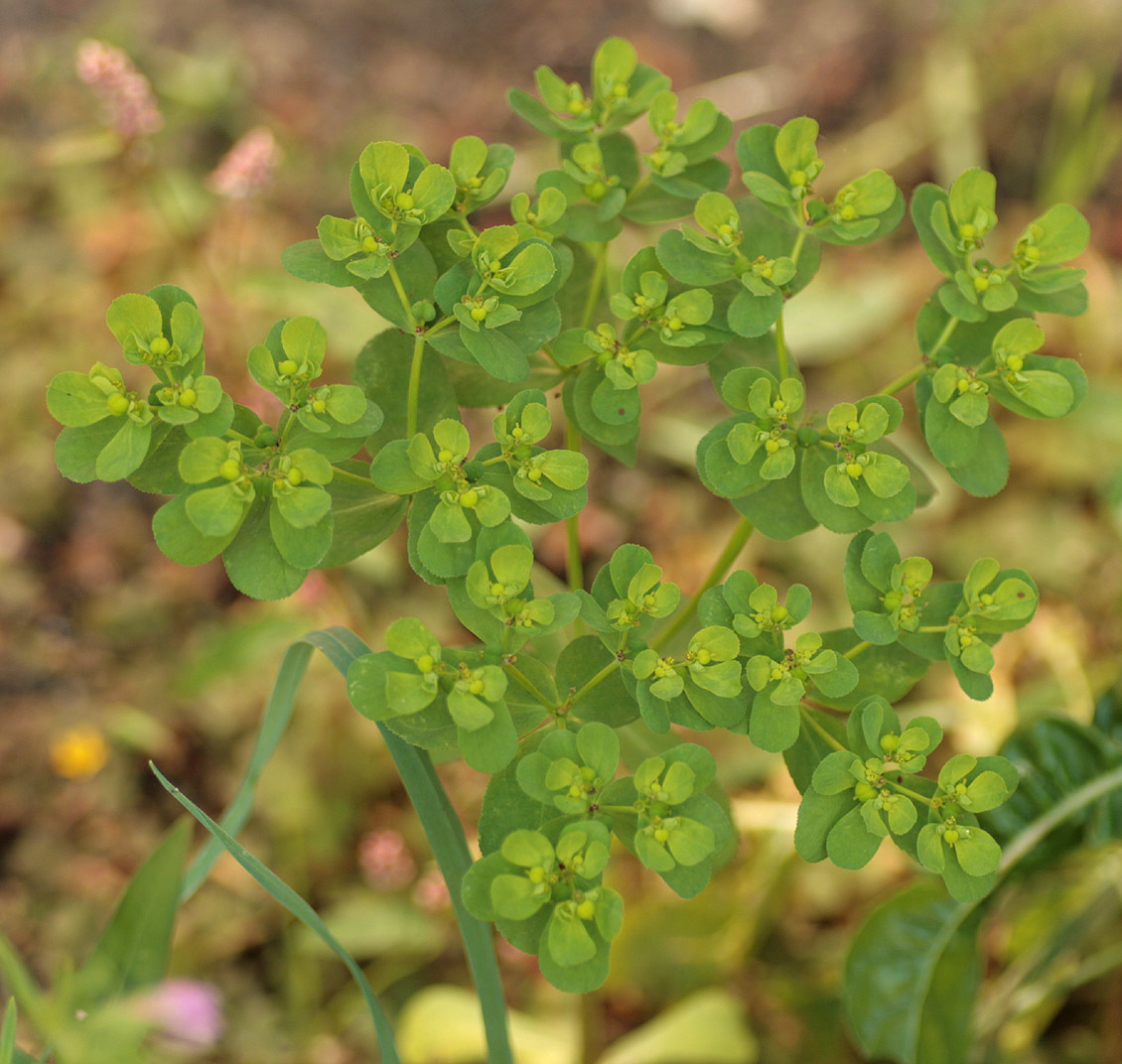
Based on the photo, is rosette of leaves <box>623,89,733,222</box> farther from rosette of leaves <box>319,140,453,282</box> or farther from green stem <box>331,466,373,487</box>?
green stem <box>331,466,373,487</box>

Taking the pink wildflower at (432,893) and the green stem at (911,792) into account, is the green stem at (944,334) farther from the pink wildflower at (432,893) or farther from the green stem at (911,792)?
the pink wildflower at (432,893)

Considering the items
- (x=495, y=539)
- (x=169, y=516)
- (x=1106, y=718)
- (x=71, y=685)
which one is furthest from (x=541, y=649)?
(x=71, y=685)

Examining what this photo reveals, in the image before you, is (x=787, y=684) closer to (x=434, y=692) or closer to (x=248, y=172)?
(x=434, y=692)

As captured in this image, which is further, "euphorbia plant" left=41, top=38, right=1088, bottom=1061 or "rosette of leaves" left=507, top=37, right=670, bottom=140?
"rosette of leaves" left=507, top=37, right=670, bottom=140

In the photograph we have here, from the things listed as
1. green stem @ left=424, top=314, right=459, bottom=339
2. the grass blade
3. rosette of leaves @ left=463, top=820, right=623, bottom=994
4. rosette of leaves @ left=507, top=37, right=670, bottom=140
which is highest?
rosette of leaves @ left=507, top=37, right=670, bottom=140

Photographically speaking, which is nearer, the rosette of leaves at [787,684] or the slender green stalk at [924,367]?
the rosette of leaves at [787,684]

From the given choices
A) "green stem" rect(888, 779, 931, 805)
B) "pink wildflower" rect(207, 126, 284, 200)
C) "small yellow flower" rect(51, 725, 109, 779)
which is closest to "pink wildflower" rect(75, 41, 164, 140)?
"pink wildflower" rect(207, 126, 284, 200)

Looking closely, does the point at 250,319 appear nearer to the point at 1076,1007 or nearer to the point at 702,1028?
the point at 702,1028

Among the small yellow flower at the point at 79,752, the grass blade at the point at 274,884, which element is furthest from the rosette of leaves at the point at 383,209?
the small yellow flower at the point at 79,752
